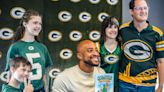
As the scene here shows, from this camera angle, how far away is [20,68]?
204 centimetres

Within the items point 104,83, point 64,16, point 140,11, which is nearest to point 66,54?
point 64,16

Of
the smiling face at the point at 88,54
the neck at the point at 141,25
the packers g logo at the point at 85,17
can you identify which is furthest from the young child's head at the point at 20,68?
the packers g logo at the point at 85,17

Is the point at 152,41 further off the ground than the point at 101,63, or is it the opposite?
the point at 152,41

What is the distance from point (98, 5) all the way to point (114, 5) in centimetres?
19

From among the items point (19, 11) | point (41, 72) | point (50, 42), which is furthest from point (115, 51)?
point (19, 11)

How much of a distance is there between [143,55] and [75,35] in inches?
36.9

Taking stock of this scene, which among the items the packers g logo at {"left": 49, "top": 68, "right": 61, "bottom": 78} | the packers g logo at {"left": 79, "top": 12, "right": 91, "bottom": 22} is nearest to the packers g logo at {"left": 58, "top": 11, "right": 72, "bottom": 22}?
the packers g logo at {"left": 79, "top": 12, "right": 91, "bottom": 22}

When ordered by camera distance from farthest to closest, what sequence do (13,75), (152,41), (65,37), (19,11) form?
(65,37) < (19,11) < (152,41) < (13,75)

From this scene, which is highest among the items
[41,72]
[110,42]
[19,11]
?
[19,11]

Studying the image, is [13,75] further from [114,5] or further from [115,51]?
[114,5]

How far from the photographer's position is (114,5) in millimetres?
3086

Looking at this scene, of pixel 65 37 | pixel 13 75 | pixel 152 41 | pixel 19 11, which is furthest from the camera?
pixel 65 37

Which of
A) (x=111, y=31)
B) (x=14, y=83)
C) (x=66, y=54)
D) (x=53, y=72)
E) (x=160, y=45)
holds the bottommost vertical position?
(x=53, y=72)

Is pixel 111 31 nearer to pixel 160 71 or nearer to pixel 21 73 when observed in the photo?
pixel 160 71
